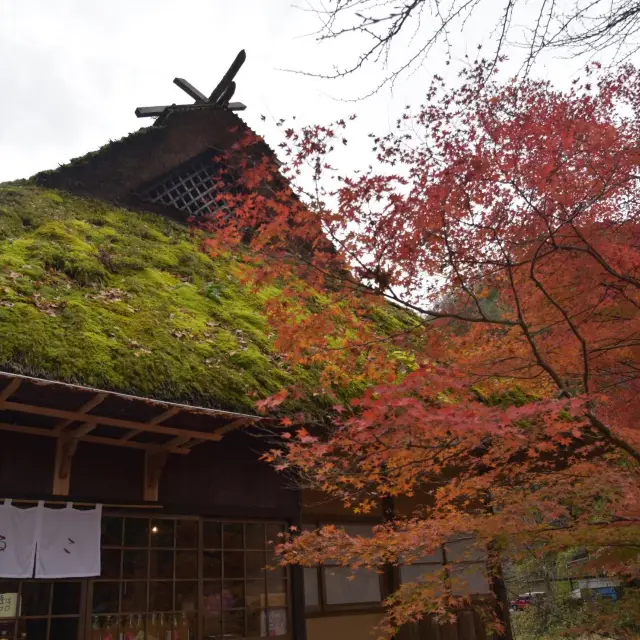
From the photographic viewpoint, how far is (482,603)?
9.07m

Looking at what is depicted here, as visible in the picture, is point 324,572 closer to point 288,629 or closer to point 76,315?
point 288,629

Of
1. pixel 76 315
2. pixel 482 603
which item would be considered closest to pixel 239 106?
pixel 76 315

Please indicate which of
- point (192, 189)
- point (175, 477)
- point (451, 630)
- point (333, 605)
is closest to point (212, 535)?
point (175, 477)

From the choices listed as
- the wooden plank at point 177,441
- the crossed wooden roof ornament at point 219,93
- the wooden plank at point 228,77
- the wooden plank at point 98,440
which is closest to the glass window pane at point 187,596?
the wooden plank at point 98,440

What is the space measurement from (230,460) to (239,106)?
22.5ft

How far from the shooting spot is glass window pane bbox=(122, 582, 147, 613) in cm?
524

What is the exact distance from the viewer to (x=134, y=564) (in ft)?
17.7

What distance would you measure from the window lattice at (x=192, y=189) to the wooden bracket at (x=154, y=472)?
5190 mm

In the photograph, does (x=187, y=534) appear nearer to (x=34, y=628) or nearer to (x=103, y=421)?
(x=34, y=628)

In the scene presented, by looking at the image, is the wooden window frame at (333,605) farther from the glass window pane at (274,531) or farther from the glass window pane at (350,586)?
the glass window pane at (274,531)

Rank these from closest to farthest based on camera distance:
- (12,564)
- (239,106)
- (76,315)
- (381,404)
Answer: (381,404)
(12,564)
(76,315)
(239,106)

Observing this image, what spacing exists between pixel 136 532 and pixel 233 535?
1081 millimetres

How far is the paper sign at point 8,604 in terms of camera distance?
4.80 metres

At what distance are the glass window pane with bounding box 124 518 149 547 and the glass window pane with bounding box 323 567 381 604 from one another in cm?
255
